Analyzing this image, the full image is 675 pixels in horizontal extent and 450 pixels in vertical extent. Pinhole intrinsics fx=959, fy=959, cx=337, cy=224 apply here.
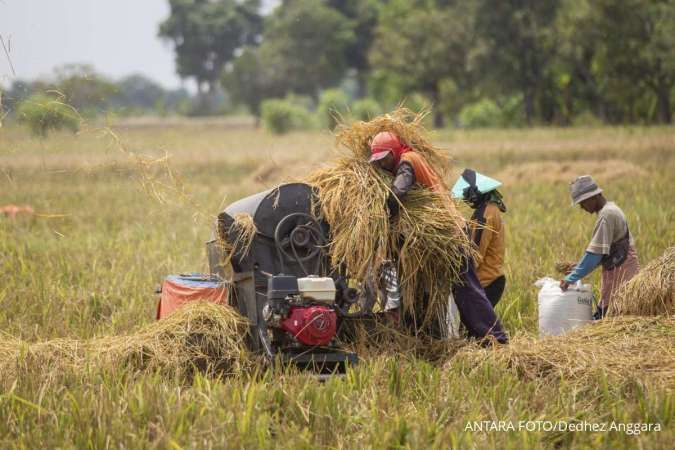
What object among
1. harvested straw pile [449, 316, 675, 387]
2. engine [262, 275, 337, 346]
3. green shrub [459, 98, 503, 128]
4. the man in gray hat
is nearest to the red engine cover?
engine [262, 275, 337, 346]

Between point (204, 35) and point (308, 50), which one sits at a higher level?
point (204, 35)

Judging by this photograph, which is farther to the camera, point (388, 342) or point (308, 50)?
point (308, 50)

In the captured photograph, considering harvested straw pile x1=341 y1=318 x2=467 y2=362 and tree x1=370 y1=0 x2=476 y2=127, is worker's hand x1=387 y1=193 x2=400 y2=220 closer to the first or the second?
harvested straw pile x1=341 y1=318 x2=467 y2=362

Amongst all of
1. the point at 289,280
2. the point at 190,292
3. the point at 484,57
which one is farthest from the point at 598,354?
the point at 484,57

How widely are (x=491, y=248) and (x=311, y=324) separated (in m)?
1.93

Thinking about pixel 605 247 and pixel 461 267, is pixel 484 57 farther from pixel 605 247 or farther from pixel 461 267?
pixel 461 267

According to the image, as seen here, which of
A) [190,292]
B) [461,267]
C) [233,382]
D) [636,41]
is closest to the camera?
[233,382]

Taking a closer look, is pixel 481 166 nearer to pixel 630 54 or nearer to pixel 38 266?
pixel 38 266

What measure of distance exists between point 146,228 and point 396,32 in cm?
5625

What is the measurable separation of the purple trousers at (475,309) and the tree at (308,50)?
8320 cm

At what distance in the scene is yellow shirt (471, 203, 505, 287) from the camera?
725 centimetres

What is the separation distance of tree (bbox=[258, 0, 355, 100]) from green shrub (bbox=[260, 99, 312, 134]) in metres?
19.6

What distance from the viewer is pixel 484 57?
54.0 meters

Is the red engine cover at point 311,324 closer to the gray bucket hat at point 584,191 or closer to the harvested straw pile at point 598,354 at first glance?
the harvested straw pile at point 598,354
